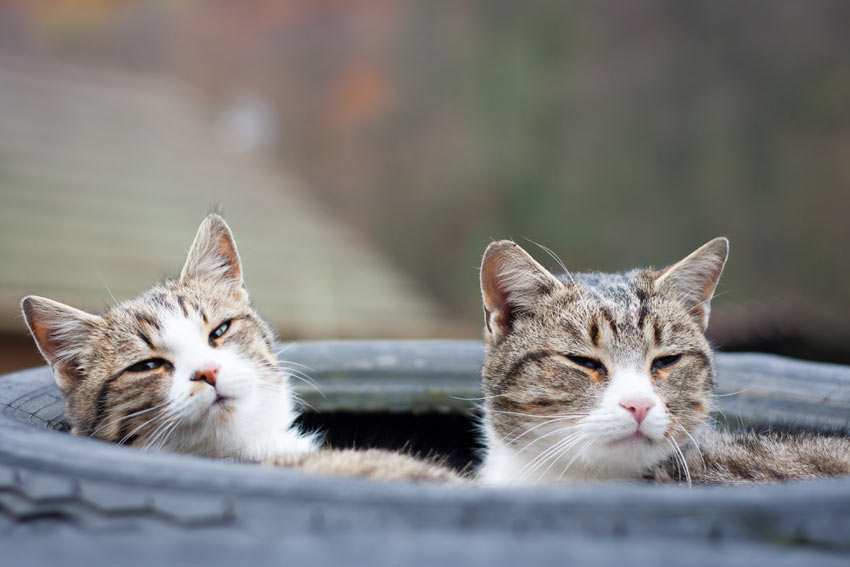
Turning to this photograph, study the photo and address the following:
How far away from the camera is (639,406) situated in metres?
1.51

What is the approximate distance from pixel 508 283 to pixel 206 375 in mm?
755

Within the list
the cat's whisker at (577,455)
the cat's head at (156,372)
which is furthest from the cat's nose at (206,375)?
the cat's whisker at (577,455)

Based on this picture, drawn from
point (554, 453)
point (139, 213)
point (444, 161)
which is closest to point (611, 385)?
point (554, 453)

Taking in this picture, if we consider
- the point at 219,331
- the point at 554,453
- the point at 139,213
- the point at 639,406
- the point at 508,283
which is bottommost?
the point at 554,453

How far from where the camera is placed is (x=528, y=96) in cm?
1080

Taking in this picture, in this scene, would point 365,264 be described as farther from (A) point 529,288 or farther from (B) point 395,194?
(A) point 529,288

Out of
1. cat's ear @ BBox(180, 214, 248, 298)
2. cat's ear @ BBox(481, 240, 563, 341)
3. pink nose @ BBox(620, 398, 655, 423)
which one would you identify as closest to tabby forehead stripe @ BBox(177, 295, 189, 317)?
cat's ear @ BBox(180, 214, 248, 298)

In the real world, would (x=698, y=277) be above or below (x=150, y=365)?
above

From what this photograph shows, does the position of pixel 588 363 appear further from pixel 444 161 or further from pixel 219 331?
pixel 444 161

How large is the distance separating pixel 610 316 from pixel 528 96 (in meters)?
9.62

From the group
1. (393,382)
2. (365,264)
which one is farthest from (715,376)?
(365,264)

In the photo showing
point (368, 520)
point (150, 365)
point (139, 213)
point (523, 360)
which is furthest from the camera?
point (139, 213)

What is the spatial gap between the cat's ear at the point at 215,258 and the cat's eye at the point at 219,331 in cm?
16

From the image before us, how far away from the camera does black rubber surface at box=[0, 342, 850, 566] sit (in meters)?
0.69
